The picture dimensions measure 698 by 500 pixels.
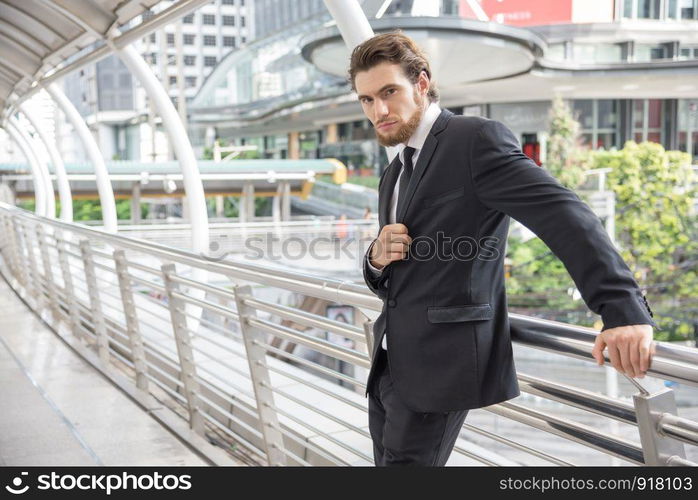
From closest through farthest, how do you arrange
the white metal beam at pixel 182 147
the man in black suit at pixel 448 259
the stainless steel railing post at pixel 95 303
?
the man in black suit at pixel 448 259
the stainless steel railing post at pixel 95 303
the white metal beam at pixel 182 147

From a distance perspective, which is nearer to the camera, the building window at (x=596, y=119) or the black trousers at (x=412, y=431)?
the black trousers at (x=412, y=431)

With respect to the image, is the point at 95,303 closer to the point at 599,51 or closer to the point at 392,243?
the point at 392,243

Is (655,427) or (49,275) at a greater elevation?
(655,427)

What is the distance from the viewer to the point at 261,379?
3.37m

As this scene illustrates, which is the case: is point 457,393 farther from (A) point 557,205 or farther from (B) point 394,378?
(A) point 557,205

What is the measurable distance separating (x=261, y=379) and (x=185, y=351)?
93 centimetres

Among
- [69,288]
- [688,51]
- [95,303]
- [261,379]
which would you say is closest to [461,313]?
[261,379]

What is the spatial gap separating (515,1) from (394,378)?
36.2 metres

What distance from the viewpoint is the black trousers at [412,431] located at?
1792 millimetres

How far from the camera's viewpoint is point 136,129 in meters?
75.1

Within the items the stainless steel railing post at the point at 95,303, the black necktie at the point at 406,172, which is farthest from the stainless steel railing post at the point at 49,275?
the black necktie at the point at 406,172

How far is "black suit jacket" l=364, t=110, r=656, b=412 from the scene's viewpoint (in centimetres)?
161

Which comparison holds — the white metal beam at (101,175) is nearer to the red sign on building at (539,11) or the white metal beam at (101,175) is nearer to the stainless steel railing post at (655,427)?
the stainless steel railing post at (655,427)

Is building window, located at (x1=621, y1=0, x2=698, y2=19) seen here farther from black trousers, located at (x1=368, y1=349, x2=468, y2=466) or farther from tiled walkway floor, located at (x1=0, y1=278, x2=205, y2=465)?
black trousers, located at (x1=368, y1=349, x2=468, y2=466)
